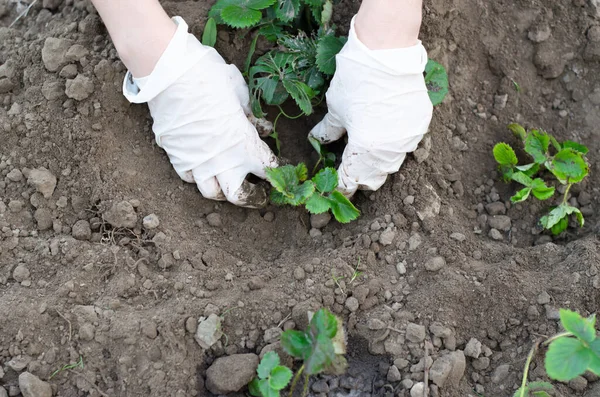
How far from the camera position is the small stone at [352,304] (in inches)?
65.0

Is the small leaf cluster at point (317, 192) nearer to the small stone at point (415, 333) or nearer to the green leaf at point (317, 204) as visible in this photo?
the green leaf at point (317, 204)

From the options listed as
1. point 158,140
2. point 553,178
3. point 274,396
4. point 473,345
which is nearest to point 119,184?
point 158,140

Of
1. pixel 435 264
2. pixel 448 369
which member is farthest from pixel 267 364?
pixel 435 264

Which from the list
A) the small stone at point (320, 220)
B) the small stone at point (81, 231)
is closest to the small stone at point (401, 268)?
the small stone at point (320, 220)

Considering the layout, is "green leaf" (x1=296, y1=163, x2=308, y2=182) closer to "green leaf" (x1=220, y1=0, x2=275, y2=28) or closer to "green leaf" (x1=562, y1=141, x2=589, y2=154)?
"green leaf" (x1=220, y1=0, x2=275, y2=28)

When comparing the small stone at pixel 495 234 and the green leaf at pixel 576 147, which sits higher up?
the green leaf at pixel 576 147

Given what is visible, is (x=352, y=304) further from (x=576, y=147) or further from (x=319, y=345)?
(x=576, y=147)

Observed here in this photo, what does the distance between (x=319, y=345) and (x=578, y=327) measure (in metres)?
0.54

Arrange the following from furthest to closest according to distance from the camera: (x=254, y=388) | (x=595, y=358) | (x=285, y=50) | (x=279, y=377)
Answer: (x=285, y=50) → (x=254, y=388) → (x=279, y=377) → (x=595, y=358)

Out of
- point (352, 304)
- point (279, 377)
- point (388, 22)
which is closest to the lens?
point (279, 377)

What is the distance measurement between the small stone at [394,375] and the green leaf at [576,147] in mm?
893

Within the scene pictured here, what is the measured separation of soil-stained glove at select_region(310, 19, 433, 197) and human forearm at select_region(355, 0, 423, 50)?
→ 0.02m

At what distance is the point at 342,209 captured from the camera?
1769mm

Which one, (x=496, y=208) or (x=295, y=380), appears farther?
(x=496, y=208)
